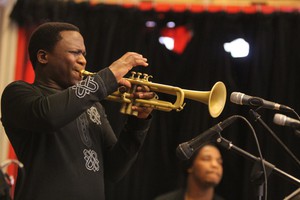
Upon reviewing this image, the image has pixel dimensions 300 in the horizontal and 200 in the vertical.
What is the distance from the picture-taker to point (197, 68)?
3605 mm

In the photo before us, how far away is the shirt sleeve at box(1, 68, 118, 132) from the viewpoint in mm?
1880

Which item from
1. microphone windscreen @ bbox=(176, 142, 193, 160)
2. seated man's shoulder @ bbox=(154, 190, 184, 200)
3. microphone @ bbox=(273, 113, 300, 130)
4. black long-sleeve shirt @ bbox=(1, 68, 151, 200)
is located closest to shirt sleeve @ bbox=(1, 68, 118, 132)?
black long-sleeve shirt @ bbox=(1, 68, 151, 200)

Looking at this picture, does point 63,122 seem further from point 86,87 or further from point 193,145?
point 193,145

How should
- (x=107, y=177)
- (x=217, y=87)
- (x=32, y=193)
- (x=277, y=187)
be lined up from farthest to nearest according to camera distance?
1. (x=277, y=187)
2. (x=107, y=177)
3. (x=217, y=87)
4. (x=32, y=193)

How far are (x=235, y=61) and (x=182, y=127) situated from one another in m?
0.59

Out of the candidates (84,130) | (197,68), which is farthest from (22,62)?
(84,130)

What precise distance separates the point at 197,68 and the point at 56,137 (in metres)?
1.79

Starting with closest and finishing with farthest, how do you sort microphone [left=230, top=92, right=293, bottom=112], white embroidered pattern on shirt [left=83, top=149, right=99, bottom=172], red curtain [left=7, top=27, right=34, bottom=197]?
microphone [left=230, top=92, right=293, bottom=112] < white embroidered pattern on shirt [left=83, top=149, right=99, bottom=172] < red curtain [left=7, top=27, right=34, bottom=197]

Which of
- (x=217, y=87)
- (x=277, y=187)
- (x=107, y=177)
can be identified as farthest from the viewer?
(x=277, y=187)

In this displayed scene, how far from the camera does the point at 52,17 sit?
3.67 m

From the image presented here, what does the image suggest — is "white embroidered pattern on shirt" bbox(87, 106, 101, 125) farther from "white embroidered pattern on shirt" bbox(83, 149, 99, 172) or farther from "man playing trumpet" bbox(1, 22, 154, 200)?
"white embroidered pattern on shirt" bbox(83, 149, 99, 172)

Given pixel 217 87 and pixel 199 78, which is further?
pixel 199 78

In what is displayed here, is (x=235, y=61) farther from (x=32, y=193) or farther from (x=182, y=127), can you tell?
(x=32, y=193)

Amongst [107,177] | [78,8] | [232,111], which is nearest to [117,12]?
[78,8]
